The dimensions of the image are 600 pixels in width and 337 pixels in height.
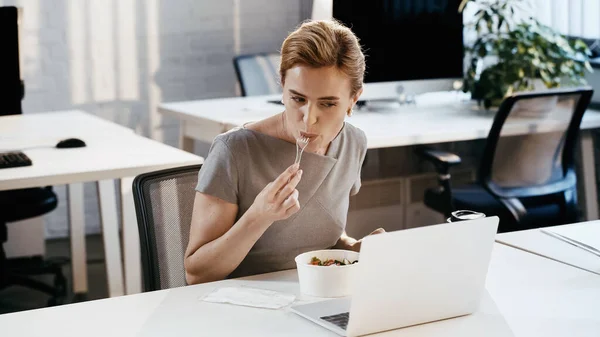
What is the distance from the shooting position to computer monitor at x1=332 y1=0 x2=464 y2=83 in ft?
11.5

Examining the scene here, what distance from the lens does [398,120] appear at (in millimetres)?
3432

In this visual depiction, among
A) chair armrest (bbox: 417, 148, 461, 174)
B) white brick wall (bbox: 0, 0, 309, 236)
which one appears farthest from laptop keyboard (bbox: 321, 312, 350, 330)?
white brick wall (bbox: 0, 0, 309, 236)

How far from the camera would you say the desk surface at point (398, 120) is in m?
3.11

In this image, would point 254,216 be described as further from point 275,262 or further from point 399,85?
point 399,85

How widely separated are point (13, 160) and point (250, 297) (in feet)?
4.56

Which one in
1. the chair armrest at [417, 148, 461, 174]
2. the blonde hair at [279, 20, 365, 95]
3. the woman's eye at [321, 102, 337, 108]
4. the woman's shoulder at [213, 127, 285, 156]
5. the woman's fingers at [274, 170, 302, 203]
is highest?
the blonde hair at [279, 20, 365, 95]

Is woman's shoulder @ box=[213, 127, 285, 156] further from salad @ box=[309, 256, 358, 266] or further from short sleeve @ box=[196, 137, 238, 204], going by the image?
salad @ box=[309, 256, 358, 266]

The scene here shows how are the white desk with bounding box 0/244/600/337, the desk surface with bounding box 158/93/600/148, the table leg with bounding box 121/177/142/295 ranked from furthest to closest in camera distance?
the desk surface with bounding box 158/93/600/148 < the table leg with bounding box 121/177/142/295 < the white desk with bounding box 0/244/600/337

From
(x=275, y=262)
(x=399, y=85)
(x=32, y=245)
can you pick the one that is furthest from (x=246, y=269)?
(x=32, y=245)

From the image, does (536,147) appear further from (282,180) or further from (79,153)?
(282,180)

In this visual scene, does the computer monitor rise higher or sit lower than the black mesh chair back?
higher

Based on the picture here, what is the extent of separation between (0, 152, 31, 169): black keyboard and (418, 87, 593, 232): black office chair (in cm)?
138

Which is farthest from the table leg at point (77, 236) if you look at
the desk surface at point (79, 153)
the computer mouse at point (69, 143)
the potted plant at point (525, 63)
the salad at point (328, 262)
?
the salad at point (328, 262)

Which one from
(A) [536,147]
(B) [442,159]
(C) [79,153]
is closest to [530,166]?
(A) [536,147]
